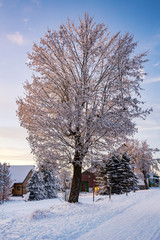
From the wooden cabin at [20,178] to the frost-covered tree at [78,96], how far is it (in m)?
33.3

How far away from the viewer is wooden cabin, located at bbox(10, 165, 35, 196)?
41625mm

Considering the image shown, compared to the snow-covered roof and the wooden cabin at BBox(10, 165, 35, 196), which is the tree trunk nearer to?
the wooden cabin at BBox(10, 165, 35, 196)

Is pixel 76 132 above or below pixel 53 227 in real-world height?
above

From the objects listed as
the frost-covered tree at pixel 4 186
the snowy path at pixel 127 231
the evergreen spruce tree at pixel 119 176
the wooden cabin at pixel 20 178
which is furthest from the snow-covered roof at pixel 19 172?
the snowy path at pixel 127 231

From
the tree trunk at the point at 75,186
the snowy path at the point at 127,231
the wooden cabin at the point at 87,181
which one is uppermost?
the tree trunk at the point at 75,186

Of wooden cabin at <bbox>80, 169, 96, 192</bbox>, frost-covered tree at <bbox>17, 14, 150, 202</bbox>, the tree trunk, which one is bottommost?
wooden cabin at <bbox>80, 169, 96, 192</bbox>

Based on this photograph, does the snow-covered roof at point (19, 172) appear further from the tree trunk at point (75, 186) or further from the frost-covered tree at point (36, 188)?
the tree trunk at point (75, 186)

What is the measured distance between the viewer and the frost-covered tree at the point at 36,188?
1121 inches

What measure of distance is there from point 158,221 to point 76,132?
663 cm

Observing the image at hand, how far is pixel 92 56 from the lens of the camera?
504 inches

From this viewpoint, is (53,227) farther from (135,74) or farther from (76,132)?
(135,74)

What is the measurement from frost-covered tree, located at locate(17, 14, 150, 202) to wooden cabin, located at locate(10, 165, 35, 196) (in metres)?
33.3

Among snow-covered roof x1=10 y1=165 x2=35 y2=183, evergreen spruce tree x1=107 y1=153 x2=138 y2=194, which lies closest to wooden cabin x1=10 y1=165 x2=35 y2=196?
snow-covered roof x1=10 y1=165 x2=35 y2=183

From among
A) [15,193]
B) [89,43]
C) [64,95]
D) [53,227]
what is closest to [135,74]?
[89,43]
